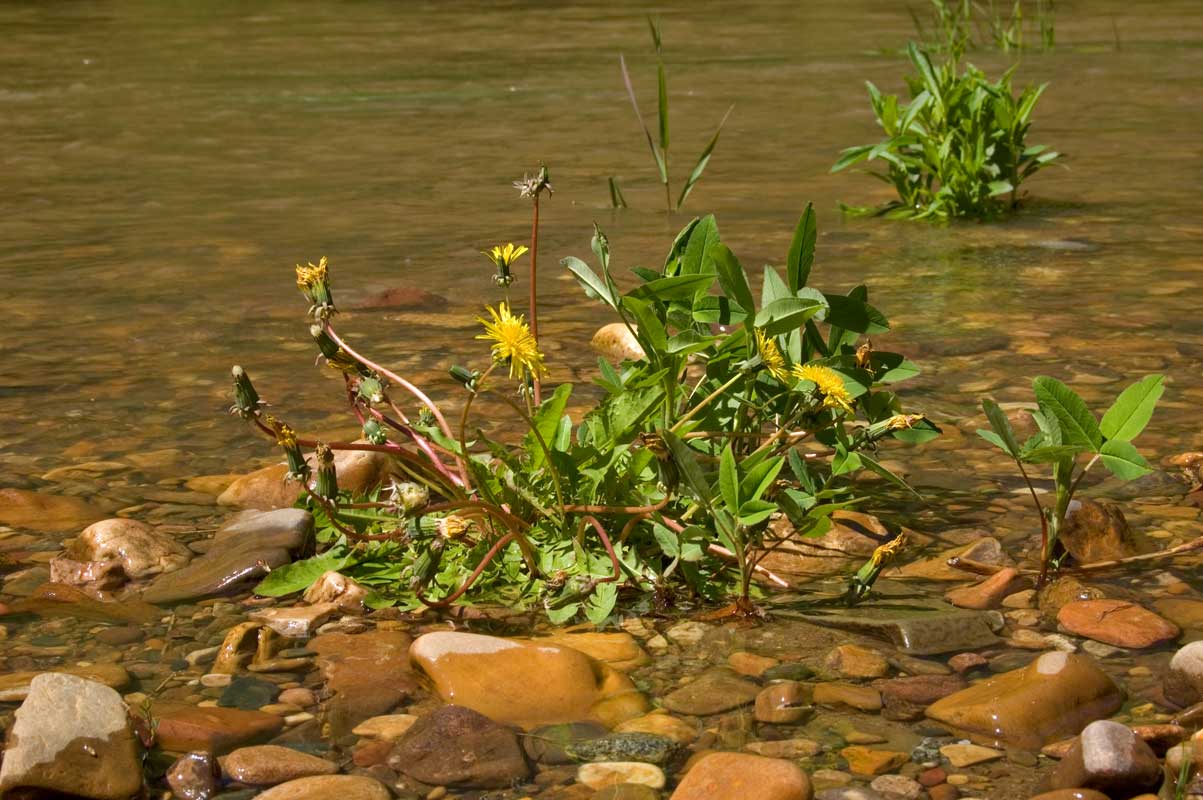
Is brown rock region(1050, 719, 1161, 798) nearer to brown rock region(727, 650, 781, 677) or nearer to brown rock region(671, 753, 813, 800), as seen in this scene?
brown rock region(671, 753, 813, 800)

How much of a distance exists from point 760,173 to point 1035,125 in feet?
6.27

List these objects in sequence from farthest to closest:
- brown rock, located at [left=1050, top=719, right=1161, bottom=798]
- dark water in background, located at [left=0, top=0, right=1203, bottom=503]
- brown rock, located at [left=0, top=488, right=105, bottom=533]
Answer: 1. dark water in background, located at [left=0, top=0, right=1203, bottom=503]
2. brown rock, located at [left=0, top=488, right=105, bottom=533]
3. brown rock, located at [left=1050, top=719, right=1161, bottom=798]

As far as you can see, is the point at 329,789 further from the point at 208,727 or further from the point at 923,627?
the point at 923,627

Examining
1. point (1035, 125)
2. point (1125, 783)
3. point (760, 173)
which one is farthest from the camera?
point (1035, 125)

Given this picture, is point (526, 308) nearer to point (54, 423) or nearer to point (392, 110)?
point (54, 423)

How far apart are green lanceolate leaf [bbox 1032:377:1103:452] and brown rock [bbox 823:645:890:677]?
0.50 meters

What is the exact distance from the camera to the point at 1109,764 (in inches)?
74.2

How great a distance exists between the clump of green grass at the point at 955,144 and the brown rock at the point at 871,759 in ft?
12.2

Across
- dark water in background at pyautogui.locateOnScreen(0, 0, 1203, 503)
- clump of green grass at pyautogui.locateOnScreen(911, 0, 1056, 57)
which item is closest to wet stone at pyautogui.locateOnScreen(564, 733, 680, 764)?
dark water in background at pyautogui.locateOnScreen(0, 0, 1203, 503)

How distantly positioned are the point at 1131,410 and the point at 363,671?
1265 mm

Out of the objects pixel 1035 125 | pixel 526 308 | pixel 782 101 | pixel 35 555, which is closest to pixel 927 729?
pixel 35 555

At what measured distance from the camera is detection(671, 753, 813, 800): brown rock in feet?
6.22

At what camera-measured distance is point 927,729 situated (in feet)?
6.91

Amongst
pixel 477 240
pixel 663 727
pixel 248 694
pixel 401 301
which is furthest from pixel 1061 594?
pixel 477 240
